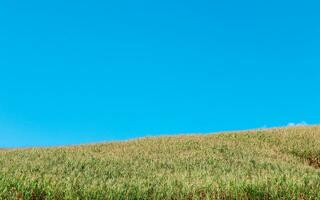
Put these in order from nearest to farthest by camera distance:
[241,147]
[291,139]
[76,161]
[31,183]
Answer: [31,183], [76,161], [241,147], [291,139]

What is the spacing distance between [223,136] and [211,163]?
33.3ft

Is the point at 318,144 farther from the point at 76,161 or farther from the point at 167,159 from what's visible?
the point at 76,161

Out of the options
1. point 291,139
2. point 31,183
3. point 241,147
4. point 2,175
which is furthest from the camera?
point 291,139

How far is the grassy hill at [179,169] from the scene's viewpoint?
14.5 meters

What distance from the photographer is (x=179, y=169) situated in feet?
73.0

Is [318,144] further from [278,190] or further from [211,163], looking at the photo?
[278,190]

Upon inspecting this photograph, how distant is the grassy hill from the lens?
47.5 ft

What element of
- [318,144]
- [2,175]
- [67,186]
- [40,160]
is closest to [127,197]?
[67,186]

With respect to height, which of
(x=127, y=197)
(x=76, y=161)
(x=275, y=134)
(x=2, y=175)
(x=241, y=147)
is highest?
(x=275, y=134)

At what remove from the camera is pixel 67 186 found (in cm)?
1429

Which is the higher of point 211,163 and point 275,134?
point 275,134

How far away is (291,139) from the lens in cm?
3294

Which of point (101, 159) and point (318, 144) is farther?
point (318, 144)

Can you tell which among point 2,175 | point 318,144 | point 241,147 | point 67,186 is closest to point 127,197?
point 67,186
